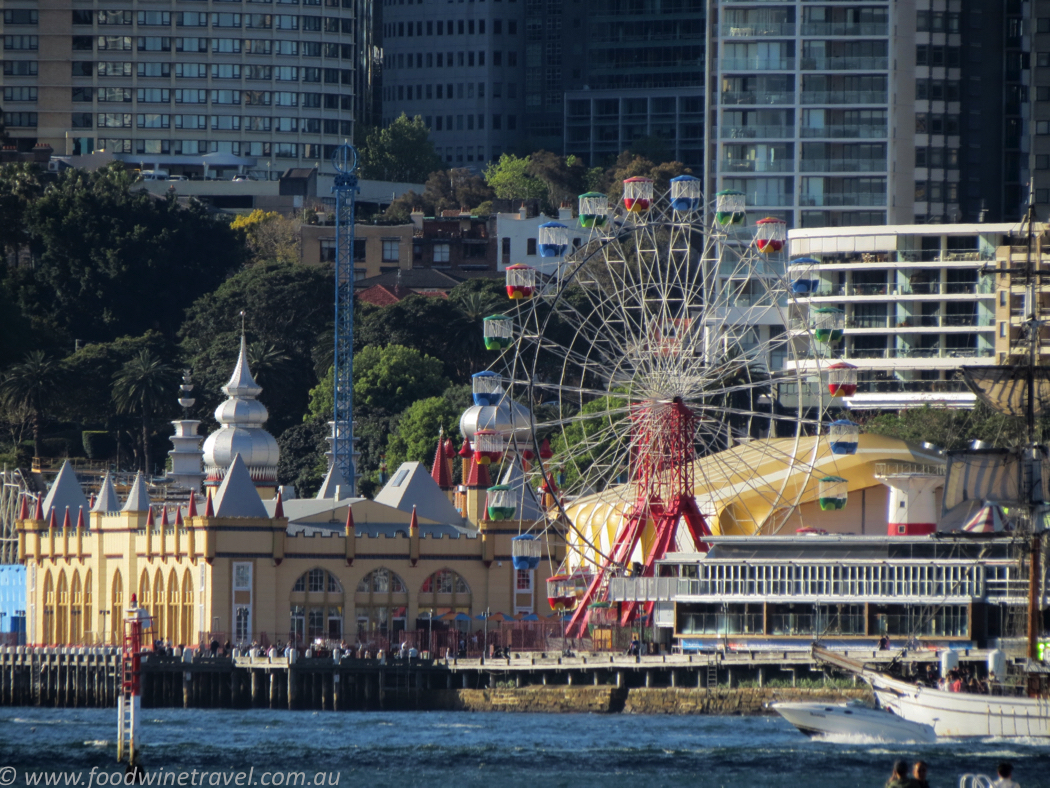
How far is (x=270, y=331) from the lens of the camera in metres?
192

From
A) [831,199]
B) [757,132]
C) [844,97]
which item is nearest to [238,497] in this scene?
[757,132]

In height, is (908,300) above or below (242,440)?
above

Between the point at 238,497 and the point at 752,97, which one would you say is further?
the point at 752,97

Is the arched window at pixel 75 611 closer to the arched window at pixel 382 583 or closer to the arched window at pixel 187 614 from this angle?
the arched window at pixel 187 614

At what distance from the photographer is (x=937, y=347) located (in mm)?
172250

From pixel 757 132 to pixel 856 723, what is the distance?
103 metres

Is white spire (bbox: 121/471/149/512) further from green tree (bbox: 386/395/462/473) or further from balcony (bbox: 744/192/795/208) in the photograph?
balcony (bbox: 744/192/795/208)

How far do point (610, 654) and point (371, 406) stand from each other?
71.3 m

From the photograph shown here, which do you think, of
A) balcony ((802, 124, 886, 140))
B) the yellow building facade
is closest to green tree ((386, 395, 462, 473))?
balcony ((802, 124, 886, 140))

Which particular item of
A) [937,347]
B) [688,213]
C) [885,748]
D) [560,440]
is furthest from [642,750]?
[937,347]

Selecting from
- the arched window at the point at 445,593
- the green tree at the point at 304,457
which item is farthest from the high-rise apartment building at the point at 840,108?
the arched window at the point at 445,593

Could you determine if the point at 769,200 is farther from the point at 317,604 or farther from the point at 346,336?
the point at 317,604

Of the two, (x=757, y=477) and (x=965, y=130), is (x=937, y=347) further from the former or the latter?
(x=757, y=477)

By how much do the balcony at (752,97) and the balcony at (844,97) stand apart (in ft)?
5.54
